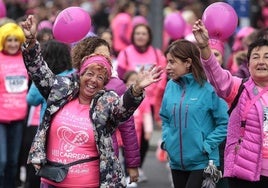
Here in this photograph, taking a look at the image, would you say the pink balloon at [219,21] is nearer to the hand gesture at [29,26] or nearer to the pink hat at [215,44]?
the pink hat at [215,44]

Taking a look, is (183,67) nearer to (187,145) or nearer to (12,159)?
(187,145)

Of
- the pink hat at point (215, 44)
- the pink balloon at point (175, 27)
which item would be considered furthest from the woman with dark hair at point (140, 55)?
the pink hat at point (215, 44)

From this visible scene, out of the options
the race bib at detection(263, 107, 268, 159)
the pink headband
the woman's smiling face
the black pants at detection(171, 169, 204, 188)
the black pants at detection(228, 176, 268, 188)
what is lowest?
the black pants at detection(171, 169, 204, 188)

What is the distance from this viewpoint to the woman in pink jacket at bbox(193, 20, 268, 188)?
6.50 m

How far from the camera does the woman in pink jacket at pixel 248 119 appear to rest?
650cm

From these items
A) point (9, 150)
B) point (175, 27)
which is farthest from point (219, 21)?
point (175, 27)

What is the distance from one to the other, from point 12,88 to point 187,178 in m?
2.83

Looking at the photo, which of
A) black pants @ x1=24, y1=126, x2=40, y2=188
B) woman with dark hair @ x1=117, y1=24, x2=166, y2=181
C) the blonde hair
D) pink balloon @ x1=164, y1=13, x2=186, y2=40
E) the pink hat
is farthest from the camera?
pink balloon @ x1=164, y1=13, x2=186, y2=40

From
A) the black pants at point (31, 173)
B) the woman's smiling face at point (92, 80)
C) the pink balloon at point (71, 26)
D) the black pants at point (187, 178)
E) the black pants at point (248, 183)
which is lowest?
the black pants at point (31, 173)

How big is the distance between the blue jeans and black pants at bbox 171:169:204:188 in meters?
2.63

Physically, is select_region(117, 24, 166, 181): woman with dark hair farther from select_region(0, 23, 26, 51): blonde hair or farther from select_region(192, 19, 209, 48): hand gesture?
select_region(192, 19, 209, 48): hand gesture

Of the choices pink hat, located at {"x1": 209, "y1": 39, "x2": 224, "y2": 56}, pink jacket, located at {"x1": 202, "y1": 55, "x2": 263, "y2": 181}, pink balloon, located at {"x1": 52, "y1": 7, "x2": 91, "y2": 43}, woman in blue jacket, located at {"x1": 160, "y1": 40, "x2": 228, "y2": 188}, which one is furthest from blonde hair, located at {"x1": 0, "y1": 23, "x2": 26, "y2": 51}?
pink jacket, located at {"x1": 202, "y1": 55, "x2": 263, "y2": 181}

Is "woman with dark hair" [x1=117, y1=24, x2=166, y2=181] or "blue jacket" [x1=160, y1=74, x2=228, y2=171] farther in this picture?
"woman with dark hair" [x1=117, y1=24, x2=166, y2=181]

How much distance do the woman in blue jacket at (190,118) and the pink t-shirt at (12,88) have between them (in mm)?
2559
